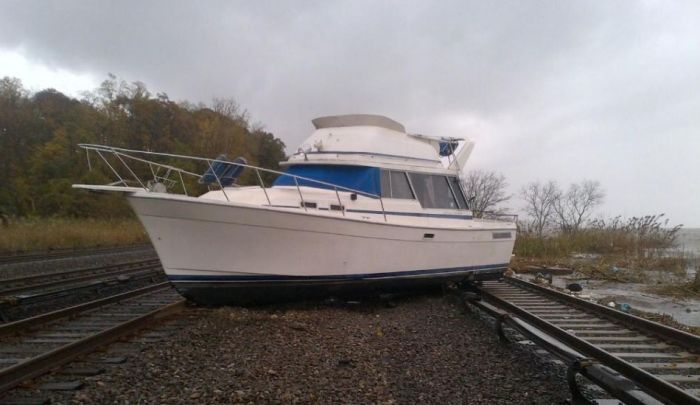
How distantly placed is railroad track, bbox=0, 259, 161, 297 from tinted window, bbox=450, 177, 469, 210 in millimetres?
7878

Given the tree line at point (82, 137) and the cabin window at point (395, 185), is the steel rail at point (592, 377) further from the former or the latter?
the tree line at point (82, 137)

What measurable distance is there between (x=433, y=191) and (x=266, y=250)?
393 centimetres

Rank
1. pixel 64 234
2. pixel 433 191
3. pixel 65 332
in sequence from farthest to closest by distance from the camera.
Answer: pixel 64 234
pixel 433 191
pixel 65 332

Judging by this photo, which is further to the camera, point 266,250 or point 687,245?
point 687,245

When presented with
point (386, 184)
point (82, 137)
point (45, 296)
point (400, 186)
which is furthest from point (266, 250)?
point (82, 137)

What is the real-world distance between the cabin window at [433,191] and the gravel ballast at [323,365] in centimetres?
275

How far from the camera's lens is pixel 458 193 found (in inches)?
359

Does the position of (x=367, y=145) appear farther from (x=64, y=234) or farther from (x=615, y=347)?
(x=64, y=234)

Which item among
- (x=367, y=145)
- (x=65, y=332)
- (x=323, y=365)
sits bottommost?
(x=65, y=332)

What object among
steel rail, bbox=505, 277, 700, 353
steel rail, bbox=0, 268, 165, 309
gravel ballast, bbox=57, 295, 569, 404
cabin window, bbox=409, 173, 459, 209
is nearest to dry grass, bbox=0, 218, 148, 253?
steel rail, bbox=0, 268, 165, 309

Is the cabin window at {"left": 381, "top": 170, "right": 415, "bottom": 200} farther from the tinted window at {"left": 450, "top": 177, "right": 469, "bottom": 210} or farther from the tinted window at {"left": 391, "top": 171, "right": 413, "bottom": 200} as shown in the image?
the tinted window at {"left": 450, "top": 177, "right": 469, "bottom": 210}

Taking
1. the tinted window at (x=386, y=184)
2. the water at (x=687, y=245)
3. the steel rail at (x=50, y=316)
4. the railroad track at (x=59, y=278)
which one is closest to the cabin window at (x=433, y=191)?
the tinted window at (x=386, y=184)

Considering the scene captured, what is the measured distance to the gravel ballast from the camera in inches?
134

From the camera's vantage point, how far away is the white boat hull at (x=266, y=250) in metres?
5.42
